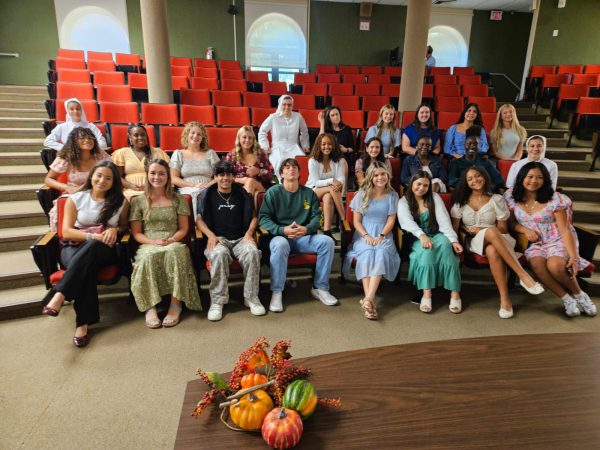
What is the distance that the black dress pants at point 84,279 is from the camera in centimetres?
223

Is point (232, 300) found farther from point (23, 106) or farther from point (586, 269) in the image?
point (23, 106)

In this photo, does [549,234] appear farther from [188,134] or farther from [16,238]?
[16,238]

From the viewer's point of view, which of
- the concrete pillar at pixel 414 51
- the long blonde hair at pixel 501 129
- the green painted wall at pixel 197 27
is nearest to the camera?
the long blonde hair at pixel 501 129

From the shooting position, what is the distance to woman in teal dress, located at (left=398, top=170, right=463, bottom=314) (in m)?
2.75

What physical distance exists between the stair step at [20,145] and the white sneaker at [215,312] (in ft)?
A: 10.8

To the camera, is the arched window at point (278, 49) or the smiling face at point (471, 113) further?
the arched window at point (278, 49)

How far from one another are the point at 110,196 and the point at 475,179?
2619 millimetres

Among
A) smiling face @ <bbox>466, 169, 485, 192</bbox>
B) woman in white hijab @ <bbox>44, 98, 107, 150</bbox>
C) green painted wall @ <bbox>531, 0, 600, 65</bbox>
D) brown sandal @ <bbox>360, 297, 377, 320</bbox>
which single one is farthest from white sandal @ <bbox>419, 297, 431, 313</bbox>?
green painted wall @ <bbox>531, 0, 600, 65</bbox>

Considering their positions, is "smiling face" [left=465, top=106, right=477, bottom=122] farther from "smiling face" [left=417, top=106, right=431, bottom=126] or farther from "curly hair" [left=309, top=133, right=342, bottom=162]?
"curly hair" [left=309, top=133, right=342, bottom=162]

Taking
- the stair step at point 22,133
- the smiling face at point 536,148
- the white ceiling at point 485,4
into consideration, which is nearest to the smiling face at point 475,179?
the smiling face at point 536,148

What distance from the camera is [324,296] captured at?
281cm

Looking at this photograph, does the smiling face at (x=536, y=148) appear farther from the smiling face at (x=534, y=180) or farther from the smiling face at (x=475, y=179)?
the smiling face at (x=475, y=179)

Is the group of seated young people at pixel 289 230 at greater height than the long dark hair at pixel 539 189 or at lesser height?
lesser

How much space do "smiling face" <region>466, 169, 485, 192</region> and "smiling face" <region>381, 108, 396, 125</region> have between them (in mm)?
1442
